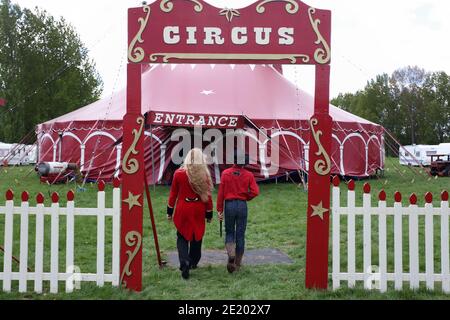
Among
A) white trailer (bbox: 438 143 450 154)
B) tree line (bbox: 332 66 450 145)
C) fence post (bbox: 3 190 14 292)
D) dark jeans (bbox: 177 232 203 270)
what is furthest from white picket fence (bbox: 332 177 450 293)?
tree line (bbox: 332 66 450 145)

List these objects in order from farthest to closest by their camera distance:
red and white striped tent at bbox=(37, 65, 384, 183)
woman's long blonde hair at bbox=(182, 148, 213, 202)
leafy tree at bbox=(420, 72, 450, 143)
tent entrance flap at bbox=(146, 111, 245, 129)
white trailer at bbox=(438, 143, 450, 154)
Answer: leafy tree at bbox=(420, 72, 450, 143) → white trailer at bbox=(438, 143, 450, 154) → red and white striped tent at bbox=(37, 65, 384, 183) → tent entrance flap at bbox=(146, 111, 245, 129) → woman's long blonde hair at bbox=(182, 148, 213, 202)

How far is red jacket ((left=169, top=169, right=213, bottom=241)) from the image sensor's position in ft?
17.7

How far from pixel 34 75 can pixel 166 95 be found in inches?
924

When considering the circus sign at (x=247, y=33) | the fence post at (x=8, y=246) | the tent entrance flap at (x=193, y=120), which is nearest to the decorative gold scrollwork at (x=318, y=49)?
the circus sign at (x=247, y=33)

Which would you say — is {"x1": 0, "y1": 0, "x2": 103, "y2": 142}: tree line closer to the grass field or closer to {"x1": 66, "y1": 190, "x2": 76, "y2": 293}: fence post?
the grass field

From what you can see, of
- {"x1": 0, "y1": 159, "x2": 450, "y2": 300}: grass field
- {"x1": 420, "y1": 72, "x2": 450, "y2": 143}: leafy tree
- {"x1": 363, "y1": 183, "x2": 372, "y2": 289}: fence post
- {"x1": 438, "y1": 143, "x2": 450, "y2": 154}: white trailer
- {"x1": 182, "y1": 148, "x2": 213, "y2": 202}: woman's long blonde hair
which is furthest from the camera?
{"x1": 420, "y1": 72, "x2": 450, "y2": 143}: leafy tree

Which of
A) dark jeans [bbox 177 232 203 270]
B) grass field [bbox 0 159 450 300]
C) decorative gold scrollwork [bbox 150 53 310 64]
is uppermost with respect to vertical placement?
decorative gold scrollwork [bbox 150 53 310 64]

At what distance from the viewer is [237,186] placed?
5637 mm

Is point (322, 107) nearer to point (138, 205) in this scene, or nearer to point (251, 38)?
point (251, 38)

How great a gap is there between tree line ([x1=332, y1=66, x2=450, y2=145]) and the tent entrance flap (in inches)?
1738

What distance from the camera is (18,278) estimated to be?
186 inches

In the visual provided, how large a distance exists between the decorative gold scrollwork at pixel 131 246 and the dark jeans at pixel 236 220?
114 centimetres

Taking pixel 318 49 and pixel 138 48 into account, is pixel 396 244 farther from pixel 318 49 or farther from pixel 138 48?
pixel 138 48
